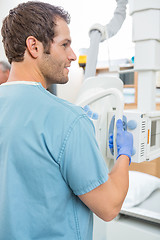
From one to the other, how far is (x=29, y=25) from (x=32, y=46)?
6cm

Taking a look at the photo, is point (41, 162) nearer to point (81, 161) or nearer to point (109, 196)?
point (81, 161)

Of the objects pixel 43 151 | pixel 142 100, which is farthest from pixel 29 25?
pixel 142 100

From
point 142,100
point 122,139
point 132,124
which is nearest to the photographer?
point 122,139

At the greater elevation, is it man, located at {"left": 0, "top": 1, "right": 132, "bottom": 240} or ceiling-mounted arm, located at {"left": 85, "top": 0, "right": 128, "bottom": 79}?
ceiling-mounted arm, located at {"left": 85, "top": 0, "right": 128, "bottom": 79}

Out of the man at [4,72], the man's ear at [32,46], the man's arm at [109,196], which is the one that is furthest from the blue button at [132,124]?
the man at [4,72]

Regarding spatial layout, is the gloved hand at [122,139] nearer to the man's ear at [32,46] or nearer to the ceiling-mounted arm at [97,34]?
the man's ear at [32,46]

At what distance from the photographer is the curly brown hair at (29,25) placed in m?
0.74

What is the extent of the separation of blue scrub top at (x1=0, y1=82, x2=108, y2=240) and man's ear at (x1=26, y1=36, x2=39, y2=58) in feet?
0.31

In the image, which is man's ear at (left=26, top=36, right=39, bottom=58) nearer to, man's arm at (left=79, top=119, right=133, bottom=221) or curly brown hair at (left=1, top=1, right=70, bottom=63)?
curly brown hair at (left=1, top=1, right=70, bottom=63)

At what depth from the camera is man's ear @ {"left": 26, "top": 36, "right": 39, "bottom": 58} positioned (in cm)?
75

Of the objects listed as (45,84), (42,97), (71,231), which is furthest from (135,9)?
(71,231)

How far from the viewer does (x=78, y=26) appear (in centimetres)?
373

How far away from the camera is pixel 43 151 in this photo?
67 centimetres

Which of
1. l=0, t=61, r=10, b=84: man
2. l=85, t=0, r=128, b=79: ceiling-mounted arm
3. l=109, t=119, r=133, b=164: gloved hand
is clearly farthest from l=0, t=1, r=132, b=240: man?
l=0, t=61, r=10, b=84: man
